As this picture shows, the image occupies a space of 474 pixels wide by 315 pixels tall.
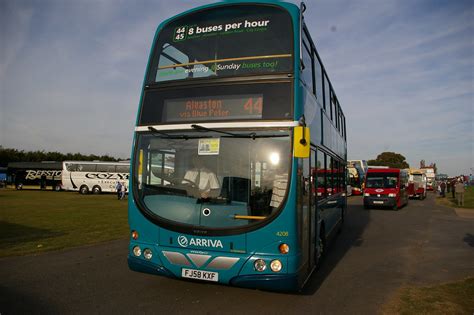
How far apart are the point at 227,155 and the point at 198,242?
4.17 feet

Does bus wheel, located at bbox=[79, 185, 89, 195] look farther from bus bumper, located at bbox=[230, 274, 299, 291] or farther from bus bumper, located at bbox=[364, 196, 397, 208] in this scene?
bus bumper, located at bbox=[230, 274, 299, 291]

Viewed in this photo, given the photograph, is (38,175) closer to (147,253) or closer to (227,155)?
(147,253)

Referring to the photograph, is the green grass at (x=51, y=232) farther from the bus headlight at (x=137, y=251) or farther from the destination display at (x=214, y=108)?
the destination display at (x=214, y=108)

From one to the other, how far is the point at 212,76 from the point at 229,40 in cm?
72

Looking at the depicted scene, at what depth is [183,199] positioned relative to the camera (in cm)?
534

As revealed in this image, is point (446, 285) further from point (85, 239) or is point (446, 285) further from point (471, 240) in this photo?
point (85, 239)

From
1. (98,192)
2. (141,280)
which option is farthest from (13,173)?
(141,280)

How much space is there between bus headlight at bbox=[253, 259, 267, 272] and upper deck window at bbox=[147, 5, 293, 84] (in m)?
2.66

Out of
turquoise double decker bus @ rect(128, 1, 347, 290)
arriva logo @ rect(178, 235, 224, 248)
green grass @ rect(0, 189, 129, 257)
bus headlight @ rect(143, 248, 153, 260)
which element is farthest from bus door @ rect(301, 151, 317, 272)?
green grass @ rect(0, 189, 129, 257)

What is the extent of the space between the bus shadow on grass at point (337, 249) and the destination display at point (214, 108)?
3.08 metres

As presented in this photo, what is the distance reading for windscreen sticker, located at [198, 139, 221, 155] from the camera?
210 inches

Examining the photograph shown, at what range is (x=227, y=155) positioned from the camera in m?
5.25

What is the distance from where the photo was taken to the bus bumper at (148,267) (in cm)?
532

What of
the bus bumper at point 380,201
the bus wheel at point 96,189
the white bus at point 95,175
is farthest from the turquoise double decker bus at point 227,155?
the bus wheel at point 96,189
